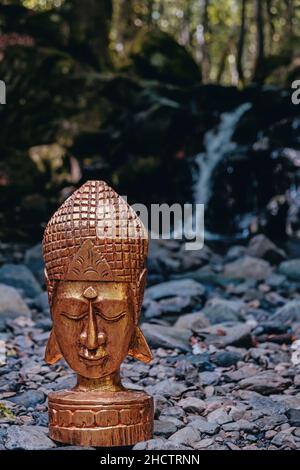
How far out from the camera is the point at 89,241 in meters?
3.90

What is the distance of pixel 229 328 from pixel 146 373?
149cm

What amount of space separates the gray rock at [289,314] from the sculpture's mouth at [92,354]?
397cm

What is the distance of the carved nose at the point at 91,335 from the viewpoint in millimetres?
3893

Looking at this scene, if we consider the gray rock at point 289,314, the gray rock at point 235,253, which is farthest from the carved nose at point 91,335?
the gray rock at point 235,253

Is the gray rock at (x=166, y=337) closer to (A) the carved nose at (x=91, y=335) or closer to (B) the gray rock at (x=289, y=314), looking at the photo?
(B) the gray rock at (x=289, y=314)

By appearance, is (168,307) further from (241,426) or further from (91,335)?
(91,335)

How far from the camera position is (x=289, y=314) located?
7.63m

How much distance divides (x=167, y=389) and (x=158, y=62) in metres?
12.9

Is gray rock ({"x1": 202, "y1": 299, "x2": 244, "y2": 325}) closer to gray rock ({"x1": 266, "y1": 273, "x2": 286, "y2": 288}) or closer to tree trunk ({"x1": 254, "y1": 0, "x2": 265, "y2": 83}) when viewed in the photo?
gray rock ({"x1": 266, "y1": 273, "x2": 286, "y2": 288})

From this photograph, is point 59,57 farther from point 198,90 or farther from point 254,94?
point 254,94

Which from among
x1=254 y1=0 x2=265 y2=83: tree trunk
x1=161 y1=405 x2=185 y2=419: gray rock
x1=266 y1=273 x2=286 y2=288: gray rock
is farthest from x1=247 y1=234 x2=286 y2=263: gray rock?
x1=254 y1=0 x2=265 y2=83: tree trunk

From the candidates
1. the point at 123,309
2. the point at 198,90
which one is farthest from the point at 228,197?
the point at 123,309

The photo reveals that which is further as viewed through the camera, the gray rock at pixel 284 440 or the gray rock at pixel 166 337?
the gray rock at pixel 166 337

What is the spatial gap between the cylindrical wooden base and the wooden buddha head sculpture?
3 cm
